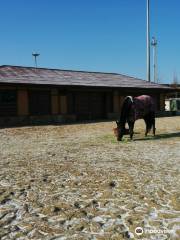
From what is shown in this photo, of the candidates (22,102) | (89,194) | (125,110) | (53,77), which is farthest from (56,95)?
(89,194)

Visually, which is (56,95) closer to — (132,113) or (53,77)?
(53,77)

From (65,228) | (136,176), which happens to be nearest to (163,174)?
(136,176)

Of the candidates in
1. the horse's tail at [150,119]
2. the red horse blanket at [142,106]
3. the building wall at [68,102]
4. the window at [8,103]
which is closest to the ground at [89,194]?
the red horse blanket at [142,106]

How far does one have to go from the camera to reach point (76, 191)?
6.34 m

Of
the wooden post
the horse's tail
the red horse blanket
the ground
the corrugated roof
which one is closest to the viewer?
the ground

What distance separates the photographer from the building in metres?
22.8

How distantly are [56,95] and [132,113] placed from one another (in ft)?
37.1

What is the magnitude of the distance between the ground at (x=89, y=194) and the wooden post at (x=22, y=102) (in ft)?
39.8

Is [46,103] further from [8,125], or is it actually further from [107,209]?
[107,209]

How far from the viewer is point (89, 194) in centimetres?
614

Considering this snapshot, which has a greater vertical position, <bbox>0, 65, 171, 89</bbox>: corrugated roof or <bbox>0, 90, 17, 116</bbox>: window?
<bbox>0, 65, 171, 89</bbox>: corrugated roof

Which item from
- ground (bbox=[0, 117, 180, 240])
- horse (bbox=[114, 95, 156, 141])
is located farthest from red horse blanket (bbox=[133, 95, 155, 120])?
ground (bbox=[0, 117, 180, 240])

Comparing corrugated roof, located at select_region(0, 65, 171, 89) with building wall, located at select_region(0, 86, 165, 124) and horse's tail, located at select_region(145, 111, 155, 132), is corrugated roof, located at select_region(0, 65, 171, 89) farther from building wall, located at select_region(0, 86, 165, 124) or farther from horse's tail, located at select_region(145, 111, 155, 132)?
horse's tail, located at select_region(145, 111, 155, 132)

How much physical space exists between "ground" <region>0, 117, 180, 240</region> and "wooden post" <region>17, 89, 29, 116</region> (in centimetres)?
1213
